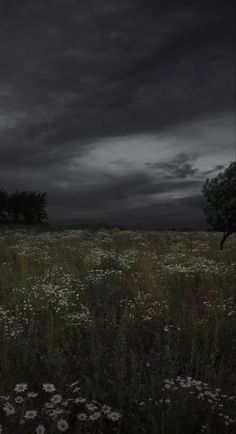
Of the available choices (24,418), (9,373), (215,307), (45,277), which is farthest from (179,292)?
(24,418)

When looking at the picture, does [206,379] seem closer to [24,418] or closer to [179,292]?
[24,418]

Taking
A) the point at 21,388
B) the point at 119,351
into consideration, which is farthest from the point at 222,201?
the point at 21,388

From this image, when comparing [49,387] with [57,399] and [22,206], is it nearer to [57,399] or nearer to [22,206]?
[57,399]

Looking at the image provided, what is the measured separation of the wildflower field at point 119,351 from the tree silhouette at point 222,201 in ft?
4.96

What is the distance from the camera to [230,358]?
6.83 meters

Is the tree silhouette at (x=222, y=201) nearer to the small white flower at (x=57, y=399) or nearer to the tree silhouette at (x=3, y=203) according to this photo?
the small white flower at (x=57, y=399)

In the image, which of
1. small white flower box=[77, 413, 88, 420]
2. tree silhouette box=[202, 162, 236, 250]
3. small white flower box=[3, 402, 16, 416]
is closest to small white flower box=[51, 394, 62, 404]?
small white flower box=[77, 413, 88, 420]

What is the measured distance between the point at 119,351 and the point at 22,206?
74.6m

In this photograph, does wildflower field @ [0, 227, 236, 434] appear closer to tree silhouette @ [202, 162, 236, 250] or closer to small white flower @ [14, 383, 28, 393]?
small white flower @ [14, 383, 28, 393]

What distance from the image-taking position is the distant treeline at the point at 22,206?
252 feet

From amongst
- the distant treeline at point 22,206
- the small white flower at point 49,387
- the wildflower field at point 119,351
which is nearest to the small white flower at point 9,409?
the wildflower field at point 119,351

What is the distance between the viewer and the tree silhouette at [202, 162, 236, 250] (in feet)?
18.1

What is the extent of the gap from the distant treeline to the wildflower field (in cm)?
6303

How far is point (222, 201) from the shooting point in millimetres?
5602
